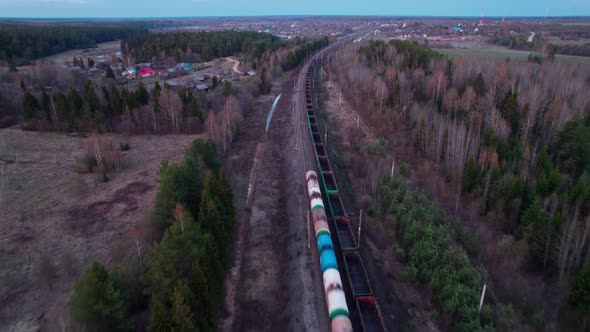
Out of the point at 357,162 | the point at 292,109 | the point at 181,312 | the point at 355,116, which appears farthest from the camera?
the point at 292,109

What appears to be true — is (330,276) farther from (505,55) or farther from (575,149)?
(505,55)

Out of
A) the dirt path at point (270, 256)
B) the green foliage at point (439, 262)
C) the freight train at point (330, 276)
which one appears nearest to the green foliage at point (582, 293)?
the green foliage at point (439, 262)

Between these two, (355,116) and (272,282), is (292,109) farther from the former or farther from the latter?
(272,282)

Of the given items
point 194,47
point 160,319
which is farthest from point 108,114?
point 194,47

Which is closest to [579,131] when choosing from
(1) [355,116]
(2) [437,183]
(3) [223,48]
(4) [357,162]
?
(2) [437,183]

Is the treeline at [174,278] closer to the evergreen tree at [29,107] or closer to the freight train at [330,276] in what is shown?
the freight train at [330,276]

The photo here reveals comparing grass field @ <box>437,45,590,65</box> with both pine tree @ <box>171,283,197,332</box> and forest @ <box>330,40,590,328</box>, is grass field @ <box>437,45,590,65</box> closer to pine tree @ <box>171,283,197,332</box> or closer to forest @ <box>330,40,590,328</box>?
forest @ <box>330,40,590,328</box>

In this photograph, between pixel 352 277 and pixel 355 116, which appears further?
pixel 355 116

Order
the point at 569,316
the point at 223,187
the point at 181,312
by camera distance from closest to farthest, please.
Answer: the point at 181,312 < the point at 569,316 < the point at 223,187
